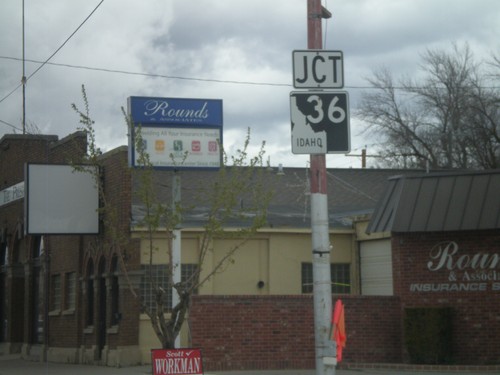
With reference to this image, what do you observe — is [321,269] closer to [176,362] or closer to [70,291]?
[176,362]

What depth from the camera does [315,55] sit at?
1077cm

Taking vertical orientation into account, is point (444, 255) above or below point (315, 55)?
below

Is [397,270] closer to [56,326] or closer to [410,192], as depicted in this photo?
[410,192]

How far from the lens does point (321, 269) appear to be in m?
10.5

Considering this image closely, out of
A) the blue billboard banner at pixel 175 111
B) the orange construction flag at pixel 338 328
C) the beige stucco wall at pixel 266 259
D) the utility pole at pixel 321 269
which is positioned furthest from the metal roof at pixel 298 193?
the orange construction flag at pixel 338 328

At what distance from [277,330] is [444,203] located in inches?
187

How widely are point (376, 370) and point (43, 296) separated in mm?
14160

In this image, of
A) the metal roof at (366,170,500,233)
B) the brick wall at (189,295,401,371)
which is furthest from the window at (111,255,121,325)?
the metal roof at (366,170,500,233)

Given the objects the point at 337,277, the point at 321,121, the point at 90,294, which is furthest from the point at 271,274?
the point at 321,121

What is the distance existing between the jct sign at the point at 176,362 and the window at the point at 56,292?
1710 centimetres

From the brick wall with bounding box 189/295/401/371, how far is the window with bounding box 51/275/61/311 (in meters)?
10.4

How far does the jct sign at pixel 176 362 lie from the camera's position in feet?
41.8

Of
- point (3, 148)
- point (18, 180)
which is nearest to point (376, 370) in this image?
point (18, 180)

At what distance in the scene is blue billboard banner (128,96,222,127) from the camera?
792 inches
